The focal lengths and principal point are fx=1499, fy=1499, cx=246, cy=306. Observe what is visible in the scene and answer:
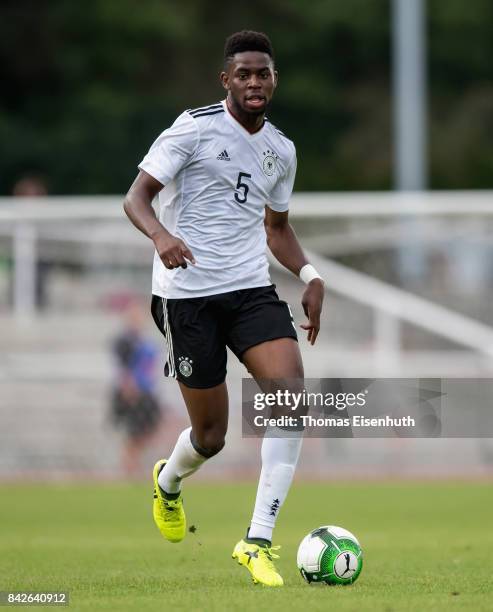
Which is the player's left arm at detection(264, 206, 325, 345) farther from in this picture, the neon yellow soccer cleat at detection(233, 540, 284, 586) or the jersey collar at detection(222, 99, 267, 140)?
the neon yellow soccer cleat at detection(233, 540, 284, 586)

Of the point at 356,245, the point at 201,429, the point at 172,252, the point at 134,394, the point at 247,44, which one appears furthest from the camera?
the point at 356,245

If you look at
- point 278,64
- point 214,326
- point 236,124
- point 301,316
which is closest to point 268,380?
point 214,326

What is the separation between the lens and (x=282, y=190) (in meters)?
8.07

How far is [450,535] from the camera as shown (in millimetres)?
11164

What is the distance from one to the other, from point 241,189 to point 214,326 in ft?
2.37

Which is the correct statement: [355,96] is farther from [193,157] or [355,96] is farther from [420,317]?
[193,157]

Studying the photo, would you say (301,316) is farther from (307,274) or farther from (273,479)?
(273,479)

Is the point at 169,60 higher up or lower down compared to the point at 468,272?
higher up

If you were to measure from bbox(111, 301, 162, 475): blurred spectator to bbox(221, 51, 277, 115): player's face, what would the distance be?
33.5 ft

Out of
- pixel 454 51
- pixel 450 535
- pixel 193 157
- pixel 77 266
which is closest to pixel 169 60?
pixel 454 51

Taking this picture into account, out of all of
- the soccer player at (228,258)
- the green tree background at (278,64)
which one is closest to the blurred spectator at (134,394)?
the soccer player at (228,258)

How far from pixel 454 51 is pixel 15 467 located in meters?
26.9

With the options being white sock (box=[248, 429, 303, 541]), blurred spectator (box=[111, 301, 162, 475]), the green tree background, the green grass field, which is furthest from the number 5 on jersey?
the green tree background

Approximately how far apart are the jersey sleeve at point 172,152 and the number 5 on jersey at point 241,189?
0.93 feet
